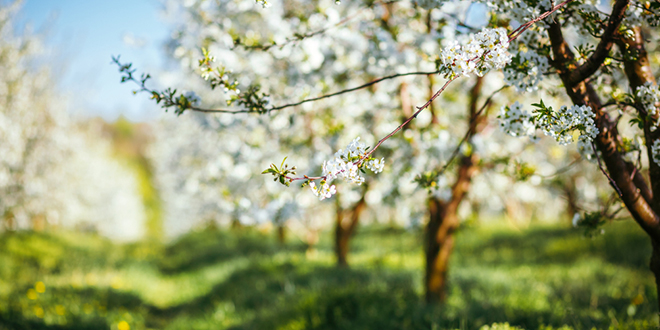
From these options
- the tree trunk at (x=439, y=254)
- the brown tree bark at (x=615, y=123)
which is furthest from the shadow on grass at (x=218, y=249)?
the brown tree bark at (x=615, y=123)

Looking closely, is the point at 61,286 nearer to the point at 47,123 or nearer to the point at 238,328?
the point at 238,328

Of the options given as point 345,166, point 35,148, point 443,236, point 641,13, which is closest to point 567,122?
point 641,13

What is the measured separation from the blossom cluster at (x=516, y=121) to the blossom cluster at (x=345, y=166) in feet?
3.44

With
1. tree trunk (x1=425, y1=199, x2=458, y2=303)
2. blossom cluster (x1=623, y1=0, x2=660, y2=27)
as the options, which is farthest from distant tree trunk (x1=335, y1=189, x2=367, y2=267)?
blossom cluster (x1=623, y1=0, x2=660, y2=27)

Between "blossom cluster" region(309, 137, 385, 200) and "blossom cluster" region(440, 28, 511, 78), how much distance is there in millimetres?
506

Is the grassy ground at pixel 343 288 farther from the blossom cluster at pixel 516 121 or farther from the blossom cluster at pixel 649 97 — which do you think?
the blossom cluster at pixel 649 97

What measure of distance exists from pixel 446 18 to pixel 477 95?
1.06 meters

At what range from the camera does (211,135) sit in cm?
978

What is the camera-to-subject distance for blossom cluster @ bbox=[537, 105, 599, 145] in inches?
70.9

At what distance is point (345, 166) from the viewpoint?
1.64 metres

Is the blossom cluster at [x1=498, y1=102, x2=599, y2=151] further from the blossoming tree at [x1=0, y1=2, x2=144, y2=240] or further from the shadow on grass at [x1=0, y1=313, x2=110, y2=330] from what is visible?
the blossoming tree at [x1=0, y1=2, x2=144, y2=240]

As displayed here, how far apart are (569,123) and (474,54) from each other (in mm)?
605

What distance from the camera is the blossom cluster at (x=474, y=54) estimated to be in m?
1.63

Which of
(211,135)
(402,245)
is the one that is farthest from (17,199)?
(402,245)
